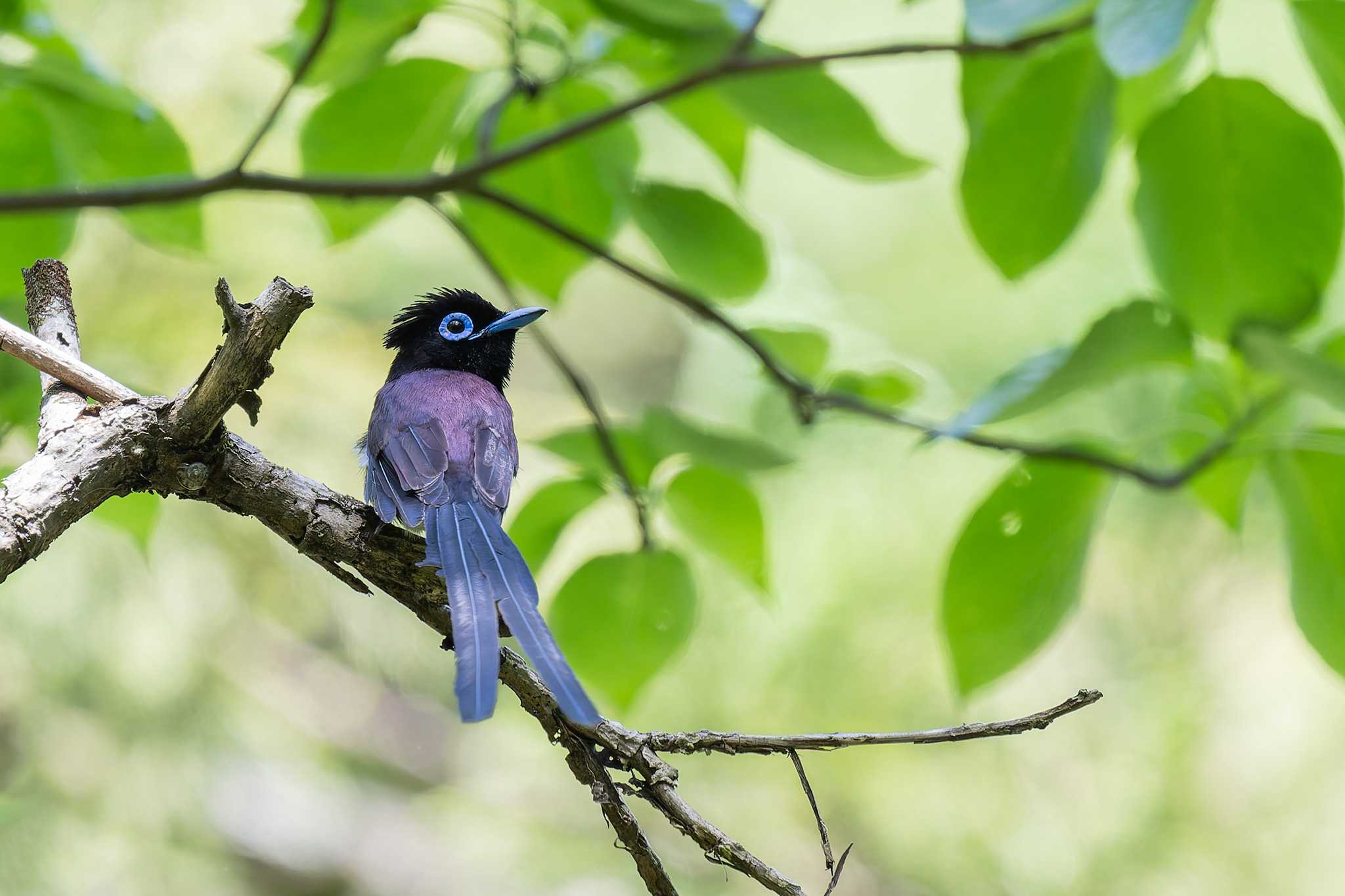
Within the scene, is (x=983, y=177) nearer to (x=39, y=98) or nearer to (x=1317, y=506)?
(x=1317, y=506)

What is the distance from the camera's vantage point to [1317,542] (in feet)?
6.36

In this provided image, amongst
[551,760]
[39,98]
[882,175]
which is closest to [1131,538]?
[551,760]

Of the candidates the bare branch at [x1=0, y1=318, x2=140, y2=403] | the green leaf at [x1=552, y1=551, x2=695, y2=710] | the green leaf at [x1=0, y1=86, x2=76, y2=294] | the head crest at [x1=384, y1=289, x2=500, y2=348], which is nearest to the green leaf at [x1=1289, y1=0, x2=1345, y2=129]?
the green leaf at [x1=552, y1=551, x2=695, y2=710]

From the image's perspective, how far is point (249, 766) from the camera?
15.7ft

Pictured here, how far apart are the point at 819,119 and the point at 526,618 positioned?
40.5 inches

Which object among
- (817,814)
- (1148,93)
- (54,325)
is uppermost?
(1148,93)

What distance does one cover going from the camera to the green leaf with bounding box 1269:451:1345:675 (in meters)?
1.88

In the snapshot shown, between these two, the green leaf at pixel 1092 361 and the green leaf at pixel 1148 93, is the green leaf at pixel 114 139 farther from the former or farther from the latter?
the green leaf at pixel 1148 93

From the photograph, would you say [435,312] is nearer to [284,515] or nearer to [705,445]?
[705,445]

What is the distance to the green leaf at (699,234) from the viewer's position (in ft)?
7.39

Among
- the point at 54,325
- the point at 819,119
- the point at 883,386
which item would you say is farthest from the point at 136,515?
the point at 883,386

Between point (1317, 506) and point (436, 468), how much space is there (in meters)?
1.45

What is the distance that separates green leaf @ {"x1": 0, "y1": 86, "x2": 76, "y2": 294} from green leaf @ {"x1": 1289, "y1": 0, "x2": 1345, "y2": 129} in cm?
195

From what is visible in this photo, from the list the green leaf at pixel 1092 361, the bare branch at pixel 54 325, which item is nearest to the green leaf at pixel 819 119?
the green leaf at pixel 1092 361
